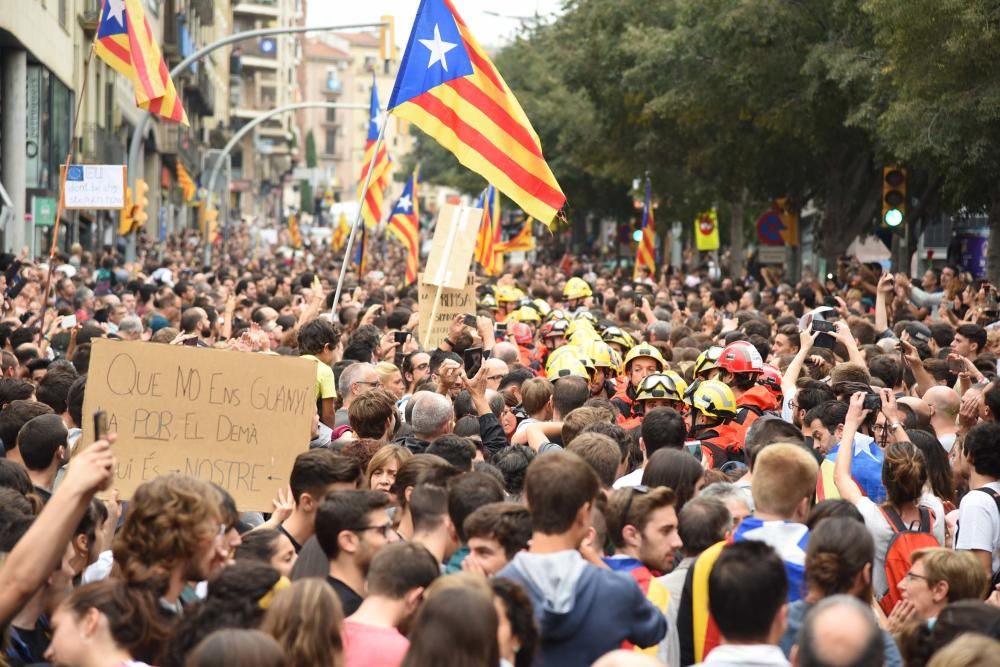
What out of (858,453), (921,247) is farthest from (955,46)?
(921,247)

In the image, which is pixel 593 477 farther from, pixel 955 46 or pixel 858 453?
pixel 955 46

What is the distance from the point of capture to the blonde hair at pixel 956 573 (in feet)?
18.8

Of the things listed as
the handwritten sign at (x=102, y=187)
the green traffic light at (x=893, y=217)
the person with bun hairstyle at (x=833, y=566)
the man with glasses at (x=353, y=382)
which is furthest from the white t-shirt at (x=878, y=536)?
the green traffic light at (x=893, y=217)

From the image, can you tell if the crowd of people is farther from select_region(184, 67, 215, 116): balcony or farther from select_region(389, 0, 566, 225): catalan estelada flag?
select_region(184, 67, 215, 116): balcony

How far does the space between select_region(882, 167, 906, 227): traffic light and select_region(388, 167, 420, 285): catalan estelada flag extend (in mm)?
6780

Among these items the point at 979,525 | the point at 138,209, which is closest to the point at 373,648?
the point at 979,525

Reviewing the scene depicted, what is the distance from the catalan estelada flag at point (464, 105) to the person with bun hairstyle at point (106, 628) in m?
7.54

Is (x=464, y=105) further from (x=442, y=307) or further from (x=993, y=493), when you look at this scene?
(x=993, y=493)

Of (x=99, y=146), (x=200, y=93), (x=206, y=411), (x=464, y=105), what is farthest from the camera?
(x=200, y=93)

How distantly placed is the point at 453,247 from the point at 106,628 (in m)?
10.4

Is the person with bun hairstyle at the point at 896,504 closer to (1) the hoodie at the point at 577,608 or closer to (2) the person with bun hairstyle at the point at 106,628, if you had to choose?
(1) the hoodie at the point at 577,608

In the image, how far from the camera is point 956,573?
5738mm

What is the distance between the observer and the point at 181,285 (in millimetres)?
20344

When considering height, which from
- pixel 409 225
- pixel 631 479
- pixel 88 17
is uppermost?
pixel 88 17
